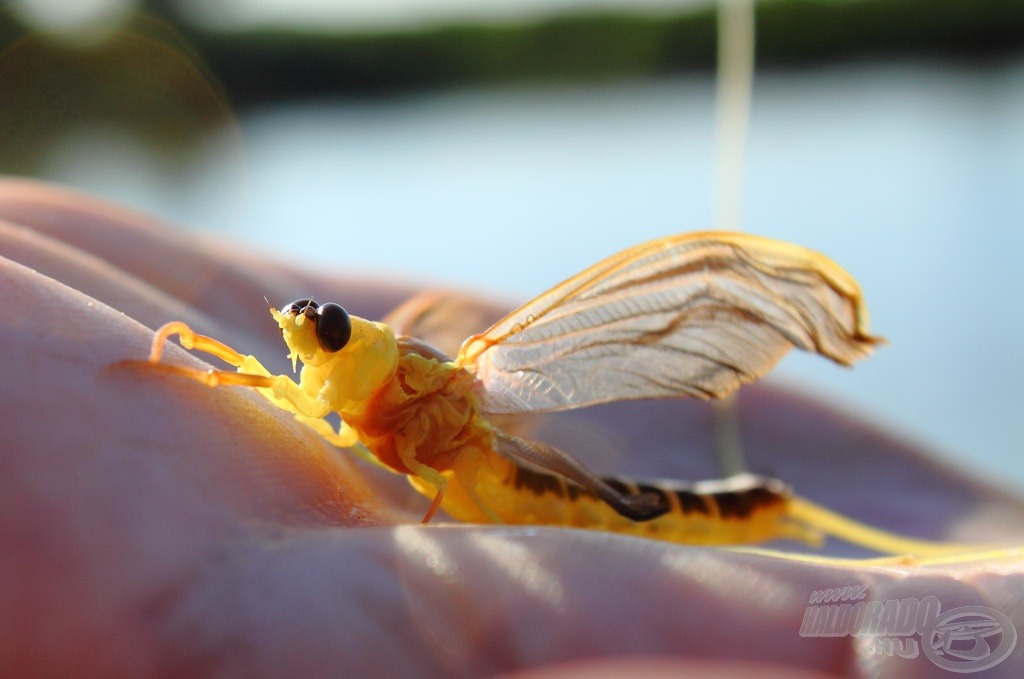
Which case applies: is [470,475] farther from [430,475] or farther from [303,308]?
[303,308]

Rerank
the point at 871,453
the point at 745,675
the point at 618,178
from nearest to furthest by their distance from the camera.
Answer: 1. the point at 745,675
2. the point at 871,453
3. the point at 618,178

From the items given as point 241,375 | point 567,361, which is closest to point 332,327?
point 241,375

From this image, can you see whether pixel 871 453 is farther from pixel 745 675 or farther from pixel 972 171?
pixel 972 171

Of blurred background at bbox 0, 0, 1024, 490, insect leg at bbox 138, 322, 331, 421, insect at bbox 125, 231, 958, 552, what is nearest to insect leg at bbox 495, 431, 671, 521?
insect at bbox 125, 231, 958, 552

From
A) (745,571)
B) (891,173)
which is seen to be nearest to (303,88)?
(891,173)

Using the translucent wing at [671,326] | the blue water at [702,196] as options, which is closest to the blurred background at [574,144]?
the blue water at [702,196]

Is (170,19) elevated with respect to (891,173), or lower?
elevated

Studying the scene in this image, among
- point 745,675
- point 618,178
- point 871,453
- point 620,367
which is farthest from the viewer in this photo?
point 618,178
